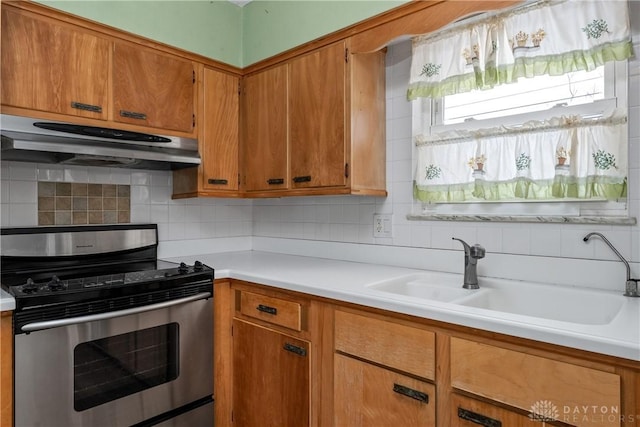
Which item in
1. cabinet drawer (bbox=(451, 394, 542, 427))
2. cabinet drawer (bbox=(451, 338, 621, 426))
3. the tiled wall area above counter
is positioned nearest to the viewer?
cabinet drawer (bbox=(451, 338, 621, 426))

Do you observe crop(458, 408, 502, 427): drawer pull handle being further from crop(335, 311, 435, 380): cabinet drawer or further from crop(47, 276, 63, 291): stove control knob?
crop(47, 276, 63, 291): stove control knob

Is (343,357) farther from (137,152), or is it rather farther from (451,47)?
(451,47)

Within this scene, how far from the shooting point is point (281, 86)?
2.30 m

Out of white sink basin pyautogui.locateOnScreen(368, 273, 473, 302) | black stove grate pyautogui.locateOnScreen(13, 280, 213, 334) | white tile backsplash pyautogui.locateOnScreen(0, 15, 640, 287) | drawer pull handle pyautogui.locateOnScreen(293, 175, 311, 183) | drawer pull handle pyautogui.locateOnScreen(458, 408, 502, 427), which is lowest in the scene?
drawer pull handle pyautogui.locateOnScreen(458, 408, 502, 427)

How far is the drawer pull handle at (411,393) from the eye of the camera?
129 cm

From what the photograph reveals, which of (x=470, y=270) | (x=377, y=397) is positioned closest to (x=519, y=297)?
(x=470, y=270)

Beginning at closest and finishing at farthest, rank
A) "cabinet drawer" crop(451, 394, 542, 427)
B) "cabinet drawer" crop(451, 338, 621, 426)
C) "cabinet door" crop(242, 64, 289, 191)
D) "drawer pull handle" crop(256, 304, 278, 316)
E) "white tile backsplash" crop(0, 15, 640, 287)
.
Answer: "cabinet drawer" crop(451, 338, 621, 426)
"cabinet drawer" crop(451, 394, 542, 427)
"white tile backsplash" crop(0, 15, 640, 287)
"drawer pull handle" crop(256, 304, 278, 316)
"cabinet door" crop(242, 64, 289, 191)

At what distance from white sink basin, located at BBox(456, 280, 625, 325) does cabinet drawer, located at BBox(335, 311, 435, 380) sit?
24cm

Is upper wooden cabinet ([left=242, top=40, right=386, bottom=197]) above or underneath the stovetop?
above

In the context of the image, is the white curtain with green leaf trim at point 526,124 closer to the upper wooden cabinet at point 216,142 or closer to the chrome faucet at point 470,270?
the chrome faucet at point 470,270

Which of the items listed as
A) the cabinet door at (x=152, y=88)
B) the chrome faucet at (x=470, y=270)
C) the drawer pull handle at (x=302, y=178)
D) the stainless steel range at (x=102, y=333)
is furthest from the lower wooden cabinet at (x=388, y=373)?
the cabinet door at (x=152, y=88)

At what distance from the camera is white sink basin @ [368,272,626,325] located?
4.63 ft

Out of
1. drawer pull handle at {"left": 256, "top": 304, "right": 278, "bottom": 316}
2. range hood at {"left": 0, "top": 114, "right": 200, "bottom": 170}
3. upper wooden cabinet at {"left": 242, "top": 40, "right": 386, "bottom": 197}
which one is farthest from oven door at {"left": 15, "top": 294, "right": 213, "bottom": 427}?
upper wooden cabinet at {"left": 242, "top": 40, "right": 386, "bottom": 197}

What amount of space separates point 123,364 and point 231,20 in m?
2.12
